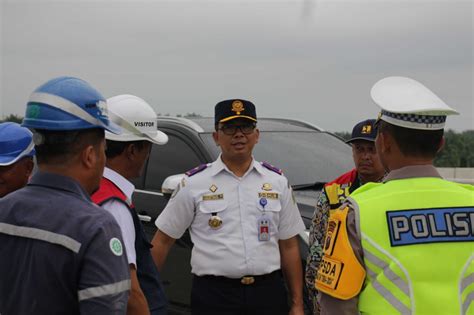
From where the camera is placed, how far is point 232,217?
3258 mm

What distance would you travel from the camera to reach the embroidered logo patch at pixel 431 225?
186 cm

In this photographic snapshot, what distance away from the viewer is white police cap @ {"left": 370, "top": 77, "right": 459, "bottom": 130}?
1918mm

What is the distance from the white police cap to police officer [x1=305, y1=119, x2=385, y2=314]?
1.36 meters

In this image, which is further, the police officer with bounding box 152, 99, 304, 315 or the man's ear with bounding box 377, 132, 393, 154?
the police officer with bounding box 152, 99, 304, 315

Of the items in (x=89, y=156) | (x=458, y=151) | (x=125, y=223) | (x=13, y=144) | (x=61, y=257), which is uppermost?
(x=89, y=156)

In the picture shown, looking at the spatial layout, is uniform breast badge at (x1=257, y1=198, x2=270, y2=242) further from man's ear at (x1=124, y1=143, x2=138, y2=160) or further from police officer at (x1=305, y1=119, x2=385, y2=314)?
man's ear at (x1=124, y1=143, x2=138, y2=160)

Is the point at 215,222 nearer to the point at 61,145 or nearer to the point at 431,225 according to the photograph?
the point at 431,225

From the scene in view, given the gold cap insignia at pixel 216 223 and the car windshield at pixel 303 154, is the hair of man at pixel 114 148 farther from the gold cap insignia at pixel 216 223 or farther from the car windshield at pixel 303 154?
the car windshield at pixel 303 154

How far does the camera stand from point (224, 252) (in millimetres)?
3188

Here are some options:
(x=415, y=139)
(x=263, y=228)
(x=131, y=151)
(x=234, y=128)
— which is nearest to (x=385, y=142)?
(x=415, y=139)

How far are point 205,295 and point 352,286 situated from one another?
4.88ft

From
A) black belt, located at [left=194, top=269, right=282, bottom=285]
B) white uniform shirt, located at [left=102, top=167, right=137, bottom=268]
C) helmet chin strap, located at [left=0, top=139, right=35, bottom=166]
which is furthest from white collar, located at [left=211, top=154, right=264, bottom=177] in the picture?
white uniform shirt, located at [left=102, top=167, right=137, bottom=268]

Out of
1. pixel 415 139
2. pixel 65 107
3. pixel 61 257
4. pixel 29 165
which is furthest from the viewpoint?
pixel 29 165

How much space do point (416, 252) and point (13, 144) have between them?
180 centimetres
